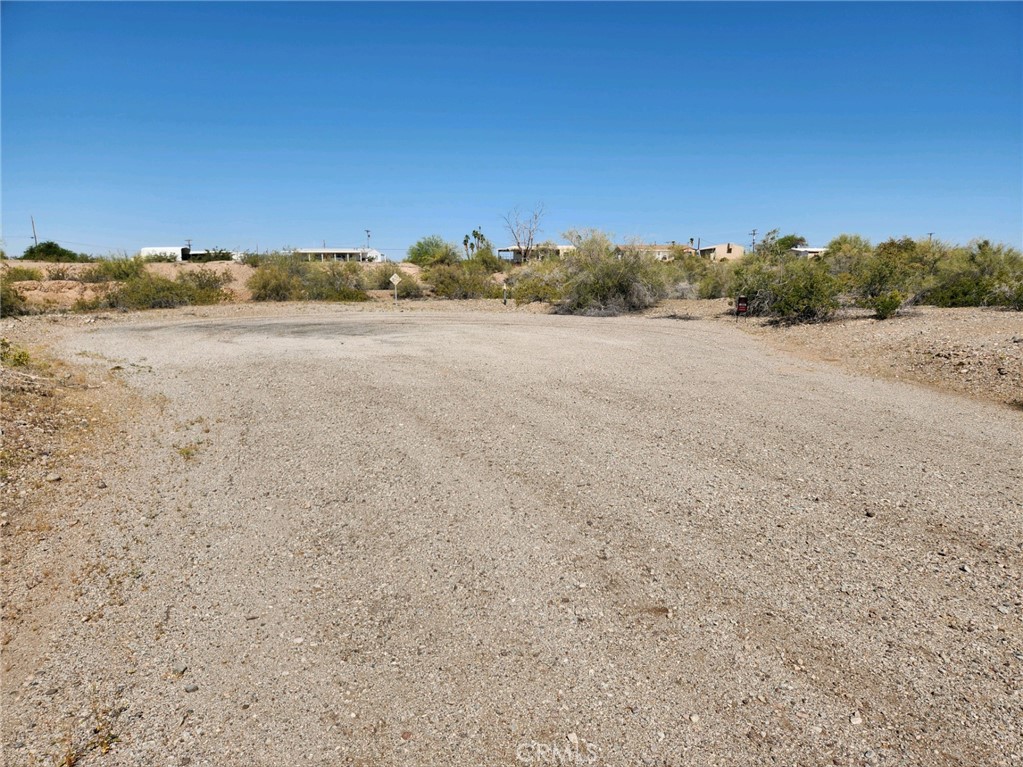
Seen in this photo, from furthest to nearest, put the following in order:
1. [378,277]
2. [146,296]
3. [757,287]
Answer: [378,277] < [146,296] < [757,287]

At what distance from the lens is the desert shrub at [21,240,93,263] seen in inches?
2003

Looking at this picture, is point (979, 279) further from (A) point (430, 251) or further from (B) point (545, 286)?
(A) point (430, 251)

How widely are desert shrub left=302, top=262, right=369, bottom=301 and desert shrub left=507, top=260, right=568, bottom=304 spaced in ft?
31.1

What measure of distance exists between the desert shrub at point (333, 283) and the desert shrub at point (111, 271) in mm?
11296

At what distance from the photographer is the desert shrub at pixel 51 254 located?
5088cm

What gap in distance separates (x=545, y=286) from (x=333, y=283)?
13.7 m

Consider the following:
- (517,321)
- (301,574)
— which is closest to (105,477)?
(301,574)

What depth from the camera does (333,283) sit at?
35.3 metres

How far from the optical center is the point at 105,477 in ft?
19.5

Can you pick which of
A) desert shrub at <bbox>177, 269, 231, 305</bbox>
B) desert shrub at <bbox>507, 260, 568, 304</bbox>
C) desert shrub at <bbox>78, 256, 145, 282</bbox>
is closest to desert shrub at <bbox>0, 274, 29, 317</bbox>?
desert shrub at <bbox>177, 269, 231, 305</bbox>

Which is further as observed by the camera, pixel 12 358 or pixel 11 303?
pixel 11 303

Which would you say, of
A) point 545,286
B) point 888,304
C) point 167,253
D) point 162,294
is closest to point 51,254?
point 167,253

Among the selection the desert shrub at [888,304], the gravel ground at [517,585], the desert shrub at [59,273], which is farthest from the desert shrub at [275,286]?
the desert shrub at [888,304]

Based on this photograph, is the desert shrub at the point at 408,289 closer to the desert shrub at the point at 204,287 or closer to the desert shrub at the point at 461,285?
the desert shrub at the point at 461,285
